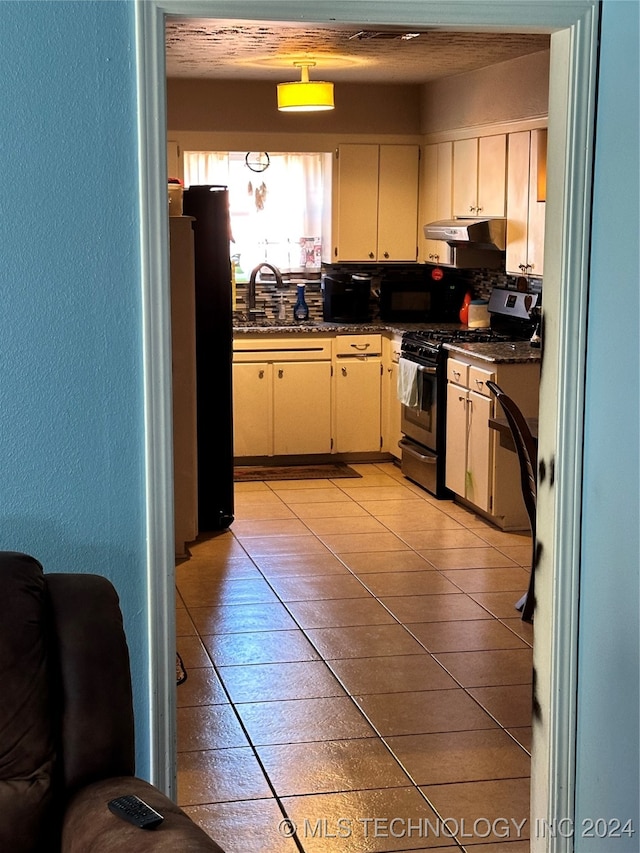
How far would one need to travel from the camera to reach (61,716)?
201 centimetres

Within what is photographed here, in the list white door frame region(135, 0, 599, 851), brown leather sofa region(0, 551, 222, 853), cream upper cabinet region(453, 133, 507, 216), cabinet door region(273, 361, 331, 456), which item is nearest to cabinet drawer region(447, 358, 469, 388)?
cream upper cabinet region(453, 133, 507, 216)

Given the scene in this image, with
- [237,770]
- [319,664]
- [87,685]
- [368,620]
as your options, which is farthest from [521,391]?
[87,685]

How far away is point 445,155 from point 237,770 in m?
5.11

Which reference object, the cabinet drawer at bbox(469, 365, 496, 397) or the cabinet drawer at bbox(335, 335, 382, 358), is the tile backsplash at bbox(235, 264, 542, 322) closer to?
the cabinet drawer at bbox(335, 335, 382, 358)

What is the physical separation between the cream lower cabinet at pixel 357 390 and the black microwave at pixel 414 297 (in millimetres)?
455

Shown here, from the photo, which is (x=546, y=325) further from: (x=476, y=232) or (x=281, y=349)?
(x=281, y=349)

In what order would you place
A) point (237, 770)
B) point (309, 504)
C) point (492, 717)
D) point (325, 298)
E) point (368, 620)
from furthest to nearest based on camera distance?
1. point (325, 298)
2. point (309, 504)
3. point (368, 620)
4. point (492, 717)
5. point (237, 770)

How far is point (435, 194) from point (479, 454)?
2.32m

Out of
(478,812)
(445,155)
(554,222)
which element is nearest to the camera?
(554,222)

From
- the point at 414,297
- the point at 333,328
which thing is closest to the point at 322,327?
the point at 333,328

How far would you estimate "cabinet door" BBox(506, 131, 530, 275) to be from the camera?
626cm

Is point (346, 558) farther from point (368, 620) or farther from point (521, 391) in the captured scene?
point (521, 391)

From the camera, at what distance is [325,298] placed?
8094mm

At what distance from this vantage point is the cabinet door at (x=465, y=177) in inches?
274
